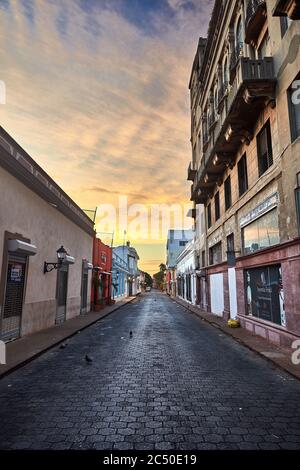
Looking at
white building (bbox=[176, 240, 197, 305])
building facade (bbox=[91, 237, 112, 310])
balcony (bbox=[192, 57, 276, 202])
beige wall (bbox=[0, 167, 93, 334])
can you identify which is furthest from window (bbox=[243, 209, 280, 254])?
white building (bbox=[176, 240, 197, 305])

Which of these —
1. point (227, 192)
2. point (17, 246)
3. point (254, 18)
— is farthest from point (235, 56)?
point (17, 246)

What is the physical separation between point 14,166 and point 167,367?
26.5 feet

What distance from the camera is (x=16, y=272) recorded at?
10914 millimetres

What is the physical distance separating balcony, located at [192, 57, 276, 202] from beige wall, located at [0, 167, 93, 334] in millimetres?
9334

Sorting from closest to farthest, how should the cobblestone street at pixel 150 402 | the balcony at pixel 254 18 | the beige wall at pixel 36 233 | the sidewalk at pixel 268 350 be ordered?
the cobblestone street at pixel 150 402, the sidewalk at pixel 268 350, the beige wall at pixel 36 233, the balcony at pixel 254 18

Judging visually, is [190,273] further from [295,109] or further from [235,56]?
[295,109]

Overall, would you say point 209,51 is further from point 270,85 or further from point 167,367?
point 167,367

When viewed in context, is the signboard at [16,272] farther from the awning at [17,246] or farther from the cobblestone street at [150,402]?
the cobblestone street at [150,402]

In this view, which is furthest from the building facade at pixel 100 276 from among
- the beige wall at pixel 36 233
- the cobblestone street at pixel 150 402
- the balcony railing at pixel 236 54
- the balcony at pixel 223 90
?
the balcony railing at pixel 236 54

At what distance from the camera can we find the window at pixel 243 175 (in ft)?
50.2

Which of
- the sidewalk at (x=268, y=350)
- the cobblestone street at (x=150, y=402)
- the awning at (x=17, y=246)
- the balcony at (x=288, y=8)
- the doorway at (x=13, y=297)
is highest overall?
the balcony at (x=288, y=8)

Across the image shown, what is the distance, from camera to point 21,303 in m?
11.4

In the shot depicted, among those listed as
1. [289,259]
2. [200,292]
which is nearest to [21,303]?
[289,259]

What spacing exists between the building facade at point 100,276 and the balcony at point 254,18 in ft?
57.2
